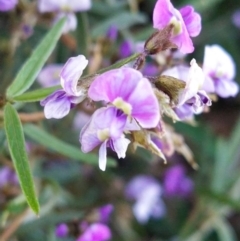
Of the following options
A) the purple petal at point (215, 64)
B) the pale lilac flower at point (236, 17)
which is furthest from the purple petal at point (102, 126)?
the pale lilac flower at point (236, 17)

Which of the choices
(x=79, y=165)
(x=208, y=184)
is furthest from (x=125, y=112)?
(x=208, y=184)

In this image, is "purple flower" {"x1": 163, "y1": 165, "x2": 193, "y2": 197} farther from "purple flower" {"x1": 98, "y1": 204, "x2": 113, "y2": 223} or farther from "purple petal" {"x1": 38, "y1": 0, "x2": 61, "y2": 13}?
"purple petal" {"x1": 38, "y1": 0, "x2": 61, "y2": 13}

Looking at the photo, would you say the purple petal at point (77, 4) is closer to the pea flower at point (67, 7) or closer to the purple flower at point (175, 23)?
the pea flower at point (67, 7)

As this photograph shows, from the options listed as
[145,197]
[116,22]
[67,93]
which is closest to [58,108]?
[67,93]

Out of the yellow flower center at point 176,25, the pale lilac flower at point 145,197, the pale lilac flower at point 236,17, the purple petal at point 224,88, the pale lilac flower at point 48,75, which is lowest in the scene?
the pale lilac flower at point 145,197

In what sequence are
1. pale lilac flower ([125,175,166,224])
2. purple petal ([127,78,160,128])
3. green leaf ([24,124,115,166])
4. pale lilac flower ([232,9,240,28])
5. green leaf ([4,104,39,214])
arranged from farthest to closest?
pale lilac flower ([232,9,240,28]) < pale lilac flower ([125,175,166,224]) < green leaf ([24,124,115,166]) < green leaf ([4,104,39,214]) < purple petal ([127,78,160,128])

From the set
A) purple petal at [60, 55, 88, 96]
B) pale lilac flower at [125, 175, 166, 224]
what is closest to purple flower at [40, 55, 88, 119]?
purple petal at [60, 55, 88, 96]

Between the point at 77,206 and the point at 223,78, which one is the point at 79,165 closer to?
the point at 77,206
